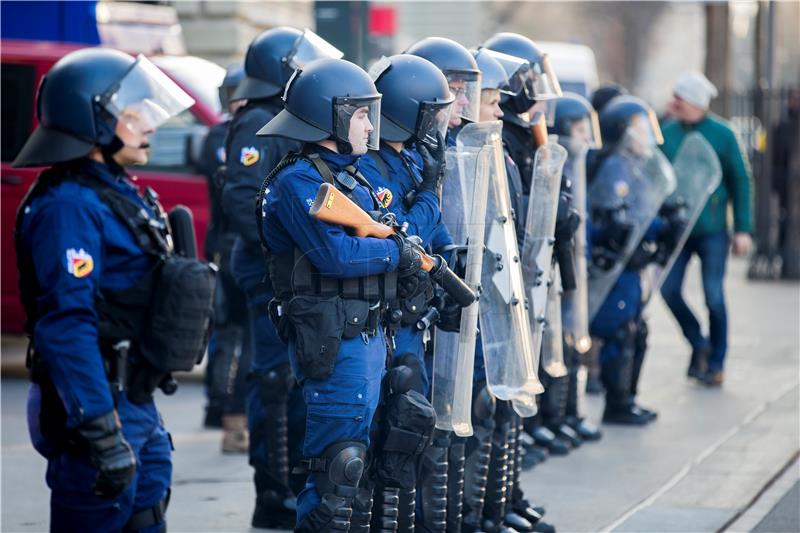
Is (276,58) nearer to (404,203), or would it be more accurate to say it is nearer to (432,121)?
(432,121)

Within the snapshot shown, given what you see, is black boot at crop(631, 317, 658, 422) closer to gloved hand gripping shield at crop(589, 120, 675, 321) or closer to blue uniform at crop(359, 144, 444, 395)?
gloved hand gripping shield at crop(589, 120, 675, 321)

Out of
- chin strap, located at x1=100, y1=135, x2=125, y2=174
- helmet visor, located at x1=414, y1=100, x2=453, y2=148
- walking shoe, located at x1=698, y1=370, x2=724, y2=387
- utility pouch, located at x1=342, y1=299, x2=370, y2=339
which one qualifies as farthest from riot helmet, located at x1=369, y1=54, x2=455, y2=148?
walking shoe, located at x1=698, y1=370, x2=724, y2=387

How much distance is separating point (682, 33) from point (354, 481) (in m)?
55.8

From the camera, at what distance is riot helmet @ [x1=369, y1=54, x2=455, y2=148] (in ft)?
18.1

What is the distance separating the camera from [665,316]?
47.8 feet

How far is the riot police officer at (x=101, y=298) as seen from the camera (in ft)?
14.6

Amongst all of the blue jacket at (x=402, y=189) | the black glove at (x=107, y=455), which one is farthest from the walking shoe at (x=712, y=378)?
the black glove at (x=107, y=455)

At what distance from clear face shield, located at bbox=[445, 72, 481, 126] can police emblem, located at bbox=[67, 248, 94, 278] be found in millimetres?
2000

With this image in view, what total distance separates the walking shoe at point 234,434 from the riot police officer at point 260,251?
1333 mm

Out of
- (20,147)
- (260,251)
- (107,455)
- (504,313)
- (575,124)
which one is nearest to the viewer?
(107,455)

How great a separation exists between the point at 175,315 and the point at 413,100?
1.34 metres

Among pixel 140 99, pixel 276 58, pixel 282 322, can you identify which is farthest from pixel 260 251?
pixel 140 99

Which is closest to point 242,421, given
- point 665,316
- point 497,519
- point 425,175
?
point 497,519

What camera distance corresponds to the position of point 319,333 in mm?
5039
